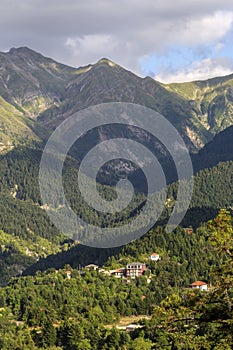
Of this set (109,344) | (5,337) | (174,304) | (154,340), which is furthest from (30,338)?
(174,304)

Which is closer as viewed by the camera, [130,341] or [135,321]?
[130,341]

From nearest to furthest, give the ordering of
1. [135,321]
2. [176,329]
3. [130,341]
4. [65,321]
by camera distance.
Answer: [176,329], [130,341], [65,321], [135,321]

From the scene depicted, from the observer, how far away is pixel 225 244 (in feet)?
143

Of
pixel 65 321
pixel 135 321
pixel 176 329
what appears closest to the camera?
pixel 176 329

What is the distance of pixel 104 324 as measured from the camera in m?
186

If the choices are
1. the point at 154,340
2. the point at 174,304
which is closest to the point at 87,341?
the point at 154,340

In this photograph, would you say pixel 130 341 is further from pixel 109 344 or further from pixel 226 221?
pixel 226 221

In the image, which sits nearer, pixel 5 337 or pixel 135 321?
pixel 5 337

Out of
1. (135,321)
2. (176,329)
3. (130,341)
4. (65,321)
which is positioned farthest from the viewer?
(135,321)

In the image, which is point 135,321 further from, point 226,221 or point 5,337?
point 226,221

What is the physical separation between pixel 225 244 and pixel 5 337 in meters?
131

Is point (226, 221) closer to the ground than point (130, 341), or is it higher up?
higher up

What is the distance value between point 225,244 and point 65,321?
138499mm

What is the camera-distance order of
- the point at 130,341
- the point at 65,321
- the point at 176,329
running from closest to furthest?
the point at 176,329, the point at 130,341, the point at 65,321
